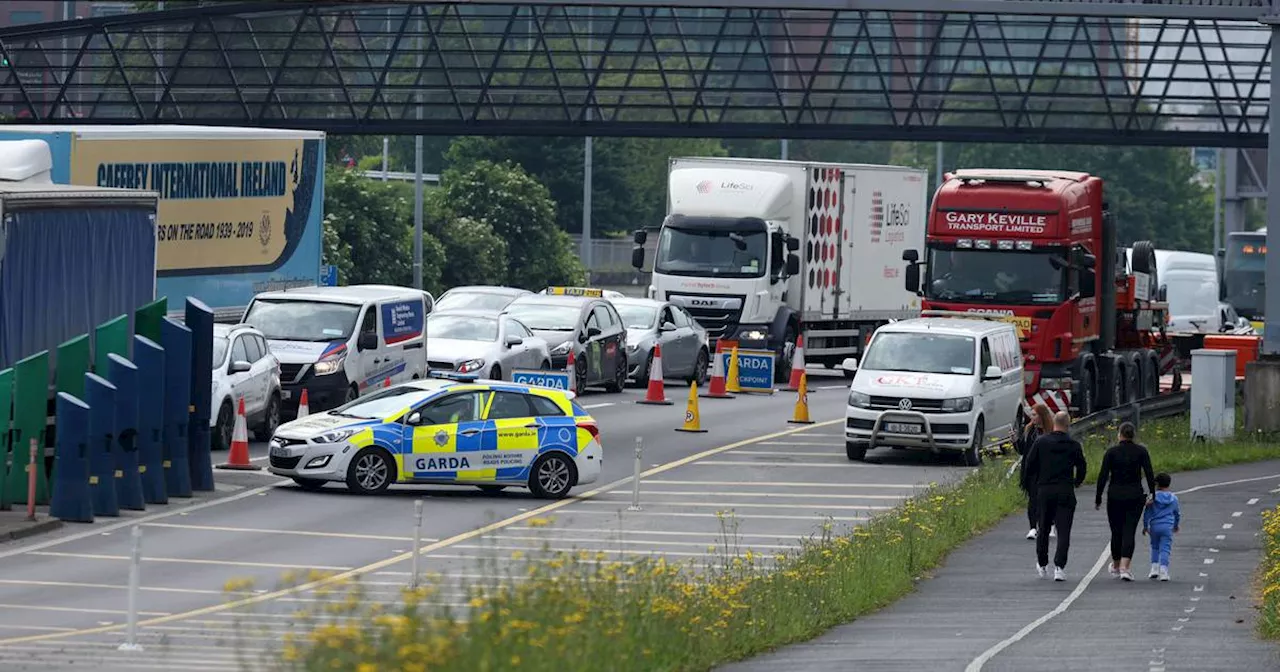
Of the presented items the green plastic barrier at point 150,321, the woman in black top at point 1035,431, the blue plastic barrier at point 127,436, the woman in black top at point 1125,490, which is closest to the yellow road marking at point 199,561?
the blue plastic barrier at point 127,436

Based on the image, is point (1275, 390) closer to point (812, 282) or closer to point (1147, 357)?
point (1147, 357)

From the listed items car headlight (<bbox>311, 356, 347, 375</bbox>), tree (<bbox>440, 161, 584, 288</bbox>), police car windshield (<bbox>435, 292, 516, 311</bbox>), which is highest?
tree (<bbox>440, 161, 584, 288</bbox>)

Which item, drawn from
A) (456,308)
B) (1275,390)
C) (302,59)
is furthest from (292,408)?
(302,59)

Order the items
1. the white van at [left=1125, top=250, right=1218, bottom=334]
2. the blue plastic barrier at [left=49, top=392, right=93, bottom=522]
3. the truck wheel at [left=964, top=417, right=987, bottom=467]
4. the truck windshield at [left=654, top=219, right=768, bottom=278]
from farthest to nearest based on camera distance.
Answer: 1. the white van at [left=1125, top=250, right=1218, bottom=334]
2. the truck windshield at [left=654, top=219, right=768, bottom=278]
3. the truck wheel at [left=964, top=417, right=987, bottom=467]
4. the blue plastic barrier at [left=49, top=392, right=93, bottom=522]

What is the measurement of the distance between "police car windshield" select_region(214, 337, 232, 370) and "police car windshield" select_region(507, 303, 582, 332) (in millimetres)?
9633

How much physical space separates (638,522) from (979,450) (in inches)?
302

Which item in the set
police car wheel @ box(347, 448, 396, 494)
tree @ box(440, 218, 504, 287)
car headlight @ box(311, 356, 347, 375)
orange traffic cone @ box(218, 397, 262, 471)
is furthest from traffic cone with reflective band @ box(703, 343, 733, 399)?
tree @ box(440, 218, 504, 287)

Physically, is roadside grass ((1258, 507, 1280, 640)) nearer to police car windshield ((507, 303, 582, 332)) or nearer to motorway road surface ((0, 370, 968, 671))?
motorway road surface ((0, 370, 968, 671))

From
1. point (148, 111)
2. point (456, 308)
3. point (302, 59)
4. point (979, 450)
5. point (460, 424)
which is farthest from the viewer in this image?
point (302, 59)

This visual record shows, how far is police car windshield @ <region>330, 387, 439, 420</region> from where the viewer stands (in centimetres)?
2556

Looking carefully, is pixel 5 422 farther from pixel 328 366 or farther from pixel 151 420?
pixel 328 366

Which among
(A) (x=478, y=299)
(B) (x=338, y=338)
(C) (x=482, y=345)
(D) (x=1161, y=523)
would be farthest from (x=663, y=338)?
(D) (x=1161, y=523)

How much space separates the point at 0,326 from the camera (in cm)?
2314

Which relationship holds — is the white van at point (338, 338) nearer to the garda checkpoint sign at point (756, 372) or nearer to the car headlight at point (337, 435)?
the car headlight at point (337, 435)
